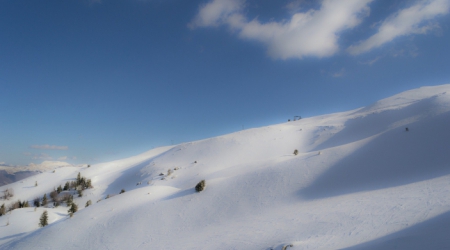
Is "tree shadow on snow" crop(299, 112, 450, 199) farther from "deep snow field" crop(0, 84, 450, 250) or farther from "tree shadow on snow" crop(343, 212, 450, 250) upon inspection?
"tree shadow on snow" crop(343, 212, 450, 250)

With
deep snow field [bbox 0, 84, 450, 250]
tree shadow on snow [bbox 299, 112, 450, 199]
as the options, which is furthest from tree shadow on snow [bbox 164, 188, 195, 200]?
tree shadow on snow [bbox 299, 112, 450, 199]

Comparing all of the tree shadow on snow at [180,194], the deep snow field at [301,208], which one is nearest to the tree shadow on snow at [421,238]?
the deep snow field at [301,208]

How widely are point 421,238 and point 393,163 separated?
836 centimetres

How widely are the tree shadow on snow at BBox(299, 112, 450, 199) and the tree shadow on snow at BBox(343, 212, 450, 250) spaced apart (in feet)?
15.9

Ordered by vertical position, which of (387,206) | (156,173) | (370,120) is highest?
(370,120)

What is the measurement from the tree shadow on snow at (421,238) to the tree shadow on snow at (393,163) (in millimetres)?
4842

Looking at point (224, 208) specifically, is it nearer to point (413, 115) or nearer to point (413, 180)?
point (413, 180)

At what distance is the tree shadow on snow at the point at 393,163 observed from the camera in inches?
394

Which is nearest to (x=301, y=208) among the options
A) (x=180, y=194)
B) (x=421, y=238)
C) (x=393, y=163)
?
(x=421, y=238)

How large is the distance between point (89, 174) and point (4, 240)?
16808 mm

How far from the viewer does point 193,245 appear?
845 cm

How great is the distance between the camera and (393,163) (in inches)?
445

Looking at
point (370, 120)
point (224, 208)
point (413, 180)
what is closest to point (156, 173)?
point (224, 208)

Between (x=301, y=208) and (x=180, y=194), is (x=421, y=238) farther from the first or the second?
Answer: (x=180, y=194)
